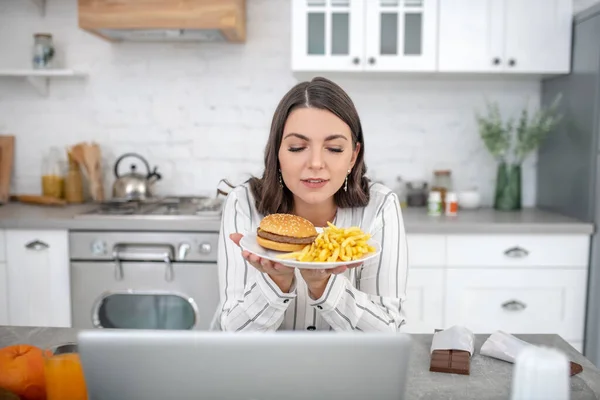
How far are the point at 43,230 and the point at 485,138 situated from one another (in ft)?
7.10

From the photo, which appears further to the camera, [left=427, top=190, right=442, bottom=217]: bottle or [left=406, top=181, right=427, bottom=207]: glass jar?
[left=406, top=181, right=427, bottom=207]: glass jar

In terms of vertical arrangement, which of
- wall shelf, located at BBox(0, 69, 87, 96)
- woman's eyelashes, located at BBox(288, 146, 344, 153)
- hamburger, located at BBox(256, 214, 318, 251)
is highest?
wall shelf, located at BBox(0, 69, 87, 96)

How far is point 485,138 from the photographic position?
9.61 feet

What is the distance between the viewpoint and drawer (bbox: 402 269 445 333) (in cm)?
259

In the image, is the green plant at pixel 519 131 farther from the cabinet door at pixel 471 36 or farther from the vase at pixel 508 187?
the cabinet door at pixel 471 36

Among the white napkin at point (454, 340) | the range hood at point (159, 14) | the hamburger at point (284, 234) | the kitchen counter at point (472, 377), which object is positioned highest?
the range hood at point (159, 14)

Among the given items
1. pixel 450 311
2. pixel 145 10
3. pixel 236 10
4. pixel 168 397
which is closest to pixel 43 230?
pixel 145 10

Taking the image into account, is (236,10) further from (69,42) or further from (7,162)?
(7,162)

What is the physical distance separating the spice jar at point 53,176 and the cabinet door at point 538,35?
237 cm

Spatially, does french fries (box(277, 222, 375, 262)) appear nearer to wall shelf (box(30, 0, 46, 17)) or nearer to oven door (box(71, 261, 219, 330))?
oven door (box(71, 261, 219, 330))

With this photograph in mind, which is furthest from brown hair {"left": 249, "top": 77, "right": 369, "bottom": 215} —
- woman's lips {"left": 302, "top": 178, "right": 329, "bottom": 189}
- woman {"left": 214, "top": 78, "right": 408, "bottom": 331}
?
woman's lips {"left": 302, "top": 178, "right": 329, "bottom": 189}

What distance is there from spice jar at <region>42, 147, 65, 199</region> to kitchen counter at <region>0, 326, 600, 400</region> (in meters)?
1.99

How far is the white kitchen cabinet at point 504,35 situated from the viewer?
8.91 feet

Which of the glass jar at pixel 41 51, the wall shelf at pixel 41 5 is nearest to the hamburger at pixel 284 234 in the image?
the glass jar at pixel 41 51
